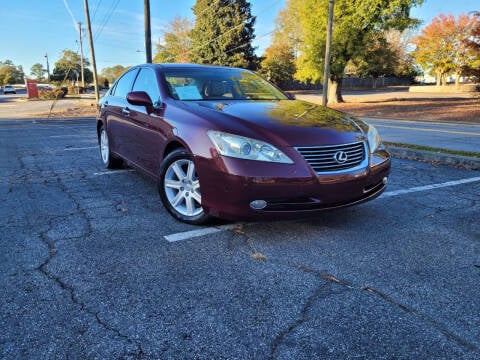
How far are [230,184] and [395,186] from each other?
9.93 feet

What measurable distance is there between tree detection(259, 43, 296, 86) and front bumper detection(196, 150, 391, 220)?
49.6 meters

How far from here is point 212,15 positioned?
4388 centimetres

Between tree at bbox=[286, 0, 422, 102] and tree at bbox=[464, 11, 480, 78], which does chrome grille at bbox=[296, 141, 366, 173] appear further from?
tree at bbox=[286, 0, 422, 102]

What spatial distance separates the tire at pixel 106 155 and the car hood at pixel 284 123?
2.53 metres

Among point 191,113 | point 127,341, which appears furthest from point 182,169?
point 127,341

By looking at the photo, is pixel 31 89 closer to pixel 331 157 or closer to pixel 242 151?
pixel 242 151

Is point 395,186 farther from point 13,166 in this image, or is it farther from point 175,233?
point 13,166

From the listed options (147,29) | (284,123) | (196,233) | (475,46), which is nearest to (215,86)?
(284,123)

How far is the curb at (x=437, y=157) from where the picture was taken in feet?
20.9

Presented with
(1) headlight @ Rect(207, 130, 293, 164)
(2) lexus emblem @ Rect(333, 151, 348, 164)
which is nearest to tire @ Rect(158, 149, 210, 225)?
(1) headlight @ Rect(207, 130, 293, 164)

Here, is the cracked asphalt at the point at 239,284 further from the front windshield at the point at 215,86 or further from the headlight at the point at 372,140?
the front windshield at the point at 215,86

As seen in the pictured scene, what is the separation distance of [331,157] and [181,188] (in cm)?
143

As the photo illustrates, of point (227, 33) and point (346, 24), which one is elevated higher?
point (227, 33)

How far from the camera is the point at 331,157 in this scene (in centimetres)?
325
